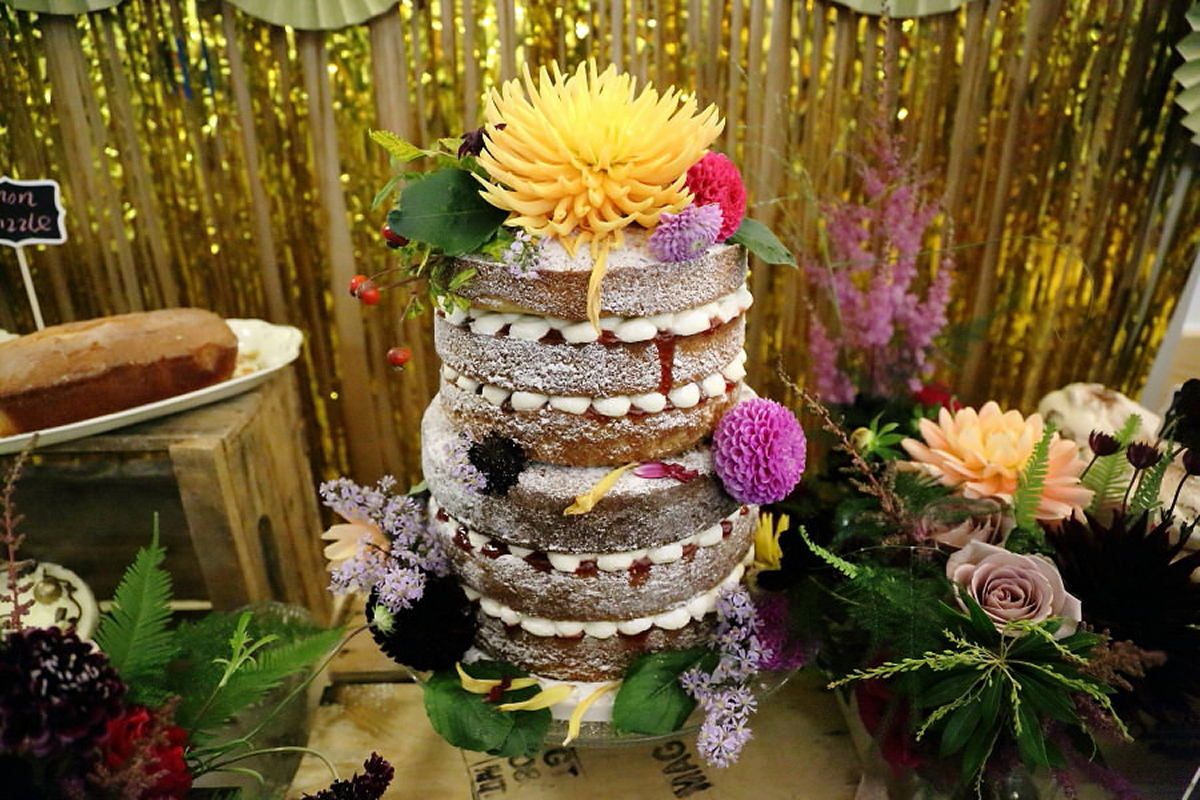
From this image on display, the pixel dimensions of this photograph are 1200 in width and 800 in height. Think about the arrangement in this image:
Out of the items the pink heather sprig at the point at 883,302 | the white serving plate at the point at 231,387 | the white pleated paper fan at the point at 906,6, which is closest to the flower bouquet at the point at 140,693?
the white serving plate at the point at 231,387

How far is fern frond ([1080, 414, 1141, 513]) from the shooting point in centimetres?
94

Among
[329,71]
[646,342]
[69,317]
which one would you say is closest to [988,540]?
[646,342]

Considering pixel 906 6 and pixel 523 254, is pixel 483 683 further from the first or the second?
pixel 906 6

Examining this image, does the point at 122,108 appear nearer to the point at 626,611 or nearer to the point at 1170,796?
the point at 626,611

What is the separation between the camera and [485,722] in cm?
85

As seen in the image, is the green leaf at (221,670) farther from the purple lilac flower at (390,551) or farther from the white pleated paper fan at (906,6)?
the white pleated paper fan at (906,6)

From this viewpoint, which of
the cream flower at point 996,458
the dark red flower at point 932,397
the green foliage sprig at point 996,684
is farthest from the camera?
the dark red flower at point 932,397

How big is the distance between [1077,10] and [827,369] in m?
0.67

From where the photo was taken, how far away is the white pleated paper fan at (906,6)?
1218mm

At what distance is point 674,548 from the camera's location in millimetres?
849

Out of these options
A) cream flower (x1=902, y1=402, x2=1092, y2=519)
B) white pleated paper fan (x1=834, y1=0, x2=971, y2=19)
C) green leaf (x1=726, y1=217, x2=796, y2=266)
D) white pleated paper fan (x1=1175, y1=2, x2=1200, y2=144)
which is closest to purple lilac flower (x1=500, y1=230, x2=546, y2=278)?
green leaf (x1=726, y1=217, x2=796, y2=266)

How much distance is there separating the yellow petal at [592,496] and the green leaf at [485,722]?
22 cm

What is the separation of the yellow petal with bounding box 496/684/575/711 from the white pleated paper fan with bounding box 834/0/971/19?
3.43 feet

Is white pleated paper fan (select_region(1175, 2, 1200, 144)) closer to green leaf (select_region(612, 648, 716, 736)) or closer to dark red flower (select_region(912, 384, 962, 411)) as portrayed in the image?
dark red flower (select_region(912, 384, 962, 411))
